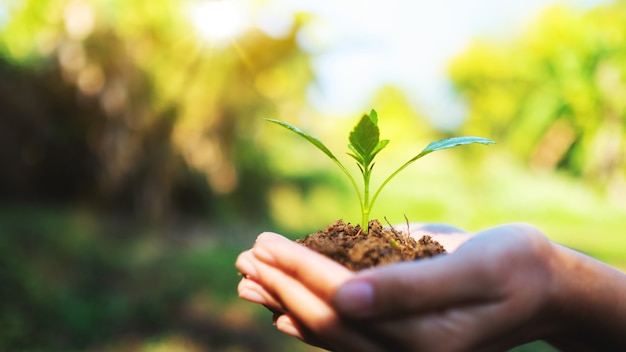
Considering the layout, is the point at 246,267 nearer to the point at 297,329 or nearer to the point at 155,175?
the point at 297,329

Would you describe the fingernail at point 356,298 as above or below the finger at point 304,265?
below

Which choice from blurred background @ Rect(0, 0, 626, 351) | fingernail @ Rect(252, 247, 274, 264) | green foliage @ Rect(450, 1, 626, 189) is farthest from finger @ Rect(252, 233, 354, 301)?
green foliage @ Rect(450, 1, 626, 189)

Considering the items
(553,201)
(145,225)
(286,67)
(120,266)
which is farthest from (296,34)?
(553,201)

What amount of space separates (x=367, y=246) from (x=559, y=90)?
19420 mm

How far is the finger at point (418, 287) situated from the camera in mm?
793

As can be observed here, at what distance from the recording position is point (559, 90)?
60.3 ft

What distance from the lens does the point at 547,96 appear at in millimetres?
18812

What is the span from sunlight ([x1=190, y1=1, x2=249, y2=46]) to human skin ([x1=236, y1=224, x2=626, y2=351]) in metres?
5.53

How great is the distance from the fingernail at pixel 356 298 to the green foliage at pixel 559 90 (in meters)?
16.4

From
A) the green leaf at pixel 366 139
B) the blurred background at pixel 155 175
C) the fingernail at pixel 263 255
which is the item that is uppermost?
the blurred background at pixel 155 175

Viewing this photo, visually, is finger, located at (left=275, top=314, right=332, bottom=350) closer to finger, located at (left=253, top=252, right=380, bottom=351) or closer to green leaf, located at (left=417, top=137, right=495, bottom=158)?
finger, located at (left=253, top=252, right=380, bottom=351)

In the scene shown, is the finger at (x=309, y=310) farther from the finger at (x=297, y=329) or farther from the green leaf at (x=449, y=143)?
the green leaf at (x=449, y=143)

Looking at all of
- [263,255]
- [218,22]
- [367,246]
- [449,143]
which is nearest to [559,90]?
[218,22]

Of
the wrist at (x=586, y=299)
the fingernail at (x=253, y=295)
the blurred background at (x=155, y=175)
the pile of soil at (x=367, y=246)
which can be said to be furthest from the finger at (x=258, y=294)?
the blurred background at (x=155, y=175)
